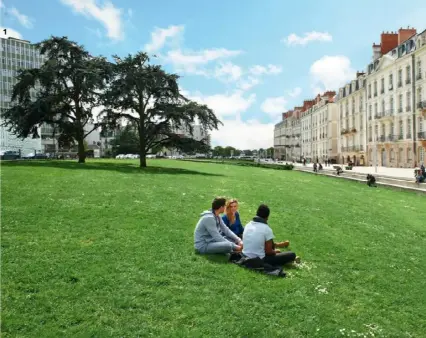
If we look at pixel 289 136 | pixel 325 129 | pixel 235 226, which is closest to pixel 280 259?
pixel 235 226

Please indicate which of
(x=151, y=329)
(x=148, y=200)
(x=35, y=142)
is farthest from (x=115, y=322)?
(x=35, y=142)

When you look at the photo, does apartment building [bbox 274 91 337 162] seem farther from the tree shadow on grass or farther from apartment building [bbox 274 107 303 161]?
the tree shadow on grass

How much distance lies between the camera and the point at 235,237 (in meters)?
8.64

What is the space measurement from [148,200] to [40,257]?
610cm

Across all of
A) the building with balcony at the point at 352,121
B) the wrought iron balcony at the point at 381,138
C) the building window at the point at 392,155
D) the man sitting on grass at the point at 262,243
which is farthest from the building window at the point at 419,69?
the man sitting on grass at the point at 262,243

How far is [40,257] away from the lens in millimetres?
7387

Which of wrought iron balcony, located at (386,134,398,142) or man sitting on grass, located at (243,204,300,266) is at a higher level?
wrought iron balcony, located at (386,134,398,142)

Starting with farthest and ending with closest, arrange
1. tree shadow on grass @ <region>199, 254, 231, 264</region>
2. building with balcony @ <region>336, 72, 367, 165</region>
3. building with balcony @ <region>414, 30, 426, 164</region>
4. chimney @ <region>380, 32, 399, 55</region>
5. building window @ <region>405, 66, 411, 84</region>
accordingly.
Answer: building with balcony @ <region>336, 72, 367, 165</region> < chimney @ <region>380, 32, 399, 55</region> < building window @ <region>405, 66, 411, 84</region> < building with balcony @ <region>414, 30, 426, 164</region> < tree shadow on grass @ <region>199, 254, 231, 264</region>

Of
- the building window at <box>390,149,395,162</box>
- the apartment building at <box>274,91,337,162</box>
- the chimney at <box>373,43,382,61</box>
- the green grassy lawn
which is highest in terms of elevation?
the chimney at <box>373,43,382,61</box>

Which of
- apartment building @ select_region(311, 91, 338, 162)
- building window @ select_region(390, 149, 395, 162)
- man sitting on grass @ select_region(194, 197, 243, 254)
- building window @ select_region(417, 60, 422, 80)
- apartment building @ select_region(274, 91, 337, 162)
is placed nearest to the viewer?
man sitting on grass @ select_region(194, 197, 243, 254)

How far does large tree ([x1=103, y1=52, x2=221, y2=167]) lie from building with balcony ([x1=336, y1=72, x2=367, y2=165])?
4947 centimetres

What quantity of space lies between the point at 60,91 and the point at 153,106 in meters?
7.71

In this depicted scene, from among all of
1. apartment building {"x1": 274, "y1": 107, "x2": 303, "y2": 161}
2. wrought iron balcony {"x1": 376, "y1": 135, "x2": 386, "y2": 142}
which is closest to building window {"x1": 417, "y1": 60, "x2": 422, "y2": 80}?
wrought iron balcony {"x1": 376, "y1": 135, "x2": 386, "y2": 142}

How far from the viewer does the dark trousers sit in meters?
7.72
